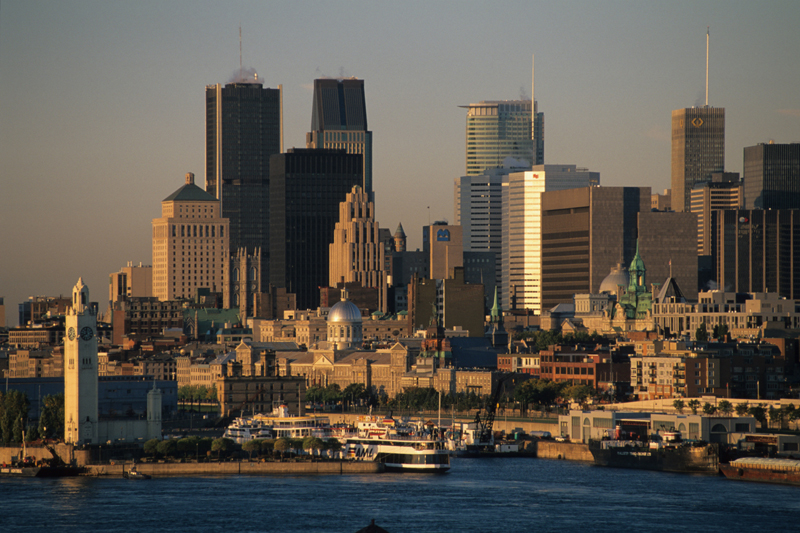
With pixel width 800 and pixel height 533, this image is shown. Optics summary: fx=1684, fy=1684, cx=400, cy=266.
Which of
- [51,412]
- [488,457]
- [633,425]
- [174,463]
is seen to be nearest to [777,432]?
[633,425]

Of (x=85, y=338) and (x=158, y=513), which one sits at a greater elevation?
→ (x=85, y=338)

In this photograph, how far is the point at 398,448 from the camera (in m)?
176

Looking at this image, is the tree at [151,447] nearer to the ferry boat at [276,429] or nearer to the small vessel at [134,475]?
the small vessel at [134,475]

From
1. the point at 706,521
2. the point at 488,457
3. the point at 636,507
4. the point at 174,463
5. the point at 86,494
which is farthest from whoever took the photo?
the point at 488,457

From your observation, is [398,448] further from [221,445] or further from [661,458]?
[661,458]

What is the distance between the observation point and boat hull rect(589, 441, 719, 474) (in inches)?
6708

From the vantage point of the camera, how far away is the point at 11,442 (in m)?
180

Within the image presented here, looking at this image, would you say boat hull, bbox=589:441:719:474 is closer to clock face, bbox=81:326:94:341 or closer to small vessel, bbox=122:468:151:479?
small vessel, bbox=122:468:151:479

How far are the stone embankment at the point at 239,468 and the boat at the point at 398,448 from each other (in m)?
2.91

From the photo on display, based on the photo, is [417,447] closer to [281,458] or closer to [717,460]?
[281,458]

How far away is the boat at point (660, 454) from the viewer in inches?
6718

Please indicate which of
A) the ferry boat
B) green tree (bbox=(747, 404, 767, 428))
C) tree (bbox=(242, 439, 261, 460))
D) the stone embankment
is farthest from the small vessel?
green tree (bbox=(747, 404, 767, 428))

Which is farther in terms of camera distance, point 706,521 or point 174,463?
point 174,463

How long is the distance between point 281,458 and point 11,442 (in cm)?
2959
